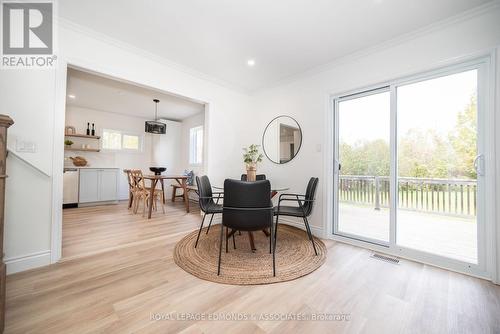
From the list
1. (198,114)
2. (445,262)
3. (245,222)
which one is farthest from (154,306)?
(198,114)

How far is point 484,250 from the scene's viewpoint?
70.4 inches

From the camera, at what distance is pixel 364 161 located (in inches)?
106

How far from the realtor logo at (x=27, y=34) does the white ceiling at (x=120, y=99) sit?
1.26m

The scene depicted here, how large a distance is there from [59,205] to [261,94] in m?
3.49

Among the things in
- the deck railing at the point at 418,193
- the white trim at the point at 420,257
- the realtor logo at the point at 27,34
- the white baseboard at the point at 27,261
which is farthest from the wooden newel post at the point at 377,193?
the realtor logo at the point at 27,34

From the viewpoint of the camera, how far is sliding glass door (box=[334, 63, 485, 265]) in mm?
1983

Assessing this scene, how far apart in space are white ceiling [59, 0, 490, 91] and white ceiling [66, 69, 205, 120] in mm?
1561

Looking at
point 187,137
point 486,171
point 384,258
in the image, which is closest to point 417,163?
point 486,171

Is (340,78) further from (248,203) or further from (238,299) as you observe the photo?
(238,299)

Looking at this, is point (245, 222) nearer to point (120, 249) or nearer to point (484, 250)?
point (120, 249)

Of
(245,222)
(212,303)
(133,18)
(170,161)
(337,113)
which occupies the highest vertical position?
(133,18)

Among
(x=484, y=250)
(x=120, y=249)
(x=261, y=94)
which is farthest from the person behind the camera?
(x=261, y=94)

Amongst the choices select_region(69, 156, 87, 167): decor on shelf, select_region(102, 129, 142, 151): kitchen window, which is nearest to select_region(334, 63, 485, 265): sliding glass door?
select_region(102, 129, 142, 151): kitchen window

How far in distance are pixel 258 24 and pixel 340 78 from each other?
1.41 meters
